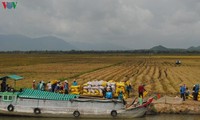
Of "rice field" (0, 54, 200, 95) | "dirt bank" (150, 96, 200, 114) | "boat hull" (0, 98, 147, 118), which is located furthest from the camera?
"rice field" (0, 54, 200, 95)

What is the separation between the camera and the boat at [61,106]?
Answer: 26.2 meters

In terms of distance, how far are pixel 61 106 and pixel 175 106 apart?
9.46 metres

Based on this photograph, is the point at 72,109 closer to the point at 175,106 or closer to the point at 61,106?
the point at 61,106

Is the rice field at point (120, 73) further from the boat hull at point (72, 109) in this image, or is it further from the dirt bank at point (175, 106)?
the boat hull at point (72, 109)

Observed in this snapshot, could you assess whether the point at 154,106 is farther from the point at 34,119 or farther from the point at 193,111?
the point at 34,119

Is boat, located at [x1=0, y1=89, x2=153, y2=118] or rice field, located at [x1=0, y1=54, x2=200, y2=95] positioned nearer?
boat, located at [x1=0, y1=89, x2=153, y2=118]

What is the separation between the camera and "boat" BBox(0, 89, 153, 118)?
85.9 feet

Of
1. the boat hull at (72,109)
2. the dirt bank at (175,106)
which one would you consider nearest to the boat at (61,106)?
the boat hull at (72,109)

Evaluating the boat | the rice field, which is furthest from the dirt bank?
the rice field

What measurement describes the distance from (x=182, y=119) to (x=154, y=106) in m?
3.05

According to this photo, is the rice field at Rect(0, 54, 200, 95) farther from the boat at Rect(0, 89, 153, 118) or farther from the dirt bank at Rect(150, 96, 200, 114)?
the boat at Rect(0, 89, 153, 118)

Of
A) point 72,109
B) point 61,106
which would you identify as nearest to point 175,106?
point 72,109

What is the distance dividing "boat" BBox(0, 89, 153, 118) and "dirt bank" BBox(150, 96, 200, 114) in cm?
205

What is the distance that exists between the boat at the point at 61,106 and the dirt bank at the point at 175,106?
6.74 ft
